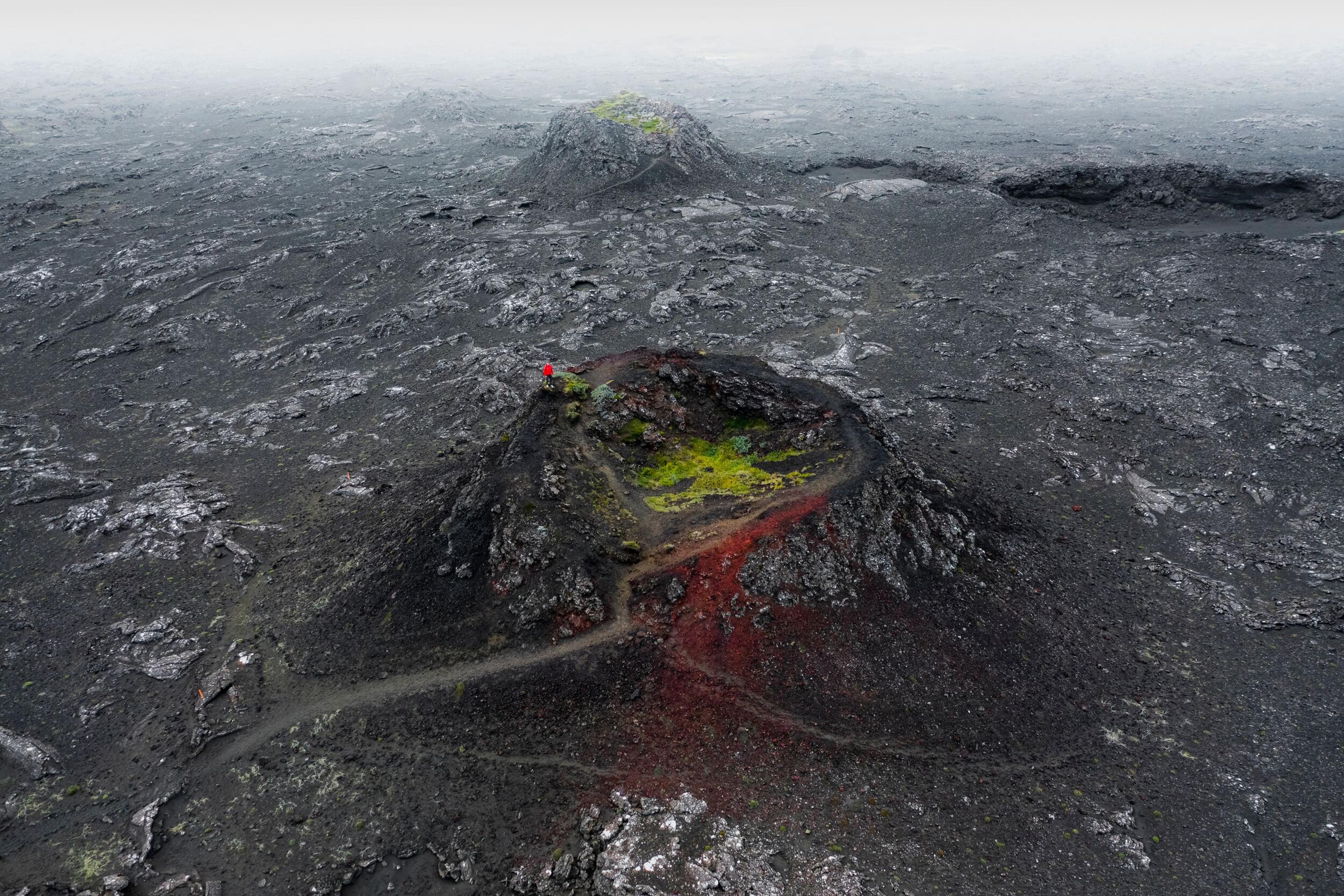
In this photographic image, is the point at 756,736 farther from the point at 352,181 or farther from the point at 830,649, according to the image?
the point at 352,181

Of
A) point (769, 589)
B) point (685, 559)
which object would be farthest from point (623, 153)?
point (769, 589)

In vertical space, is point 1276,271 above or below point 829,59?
below

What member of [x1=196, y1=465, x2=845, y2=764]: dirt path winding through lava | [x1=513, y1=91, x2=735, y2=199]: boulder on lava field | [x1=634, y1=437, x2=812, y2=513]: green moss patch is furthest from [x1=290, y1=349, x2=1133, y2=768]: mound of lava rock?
[x1=513, y1=91, x2=735, y2=199]: boulder on lava field

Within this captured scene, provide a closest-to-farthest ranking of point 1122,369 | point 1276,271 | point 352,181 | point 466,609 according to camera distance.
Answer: point 466,609, point 1122,369, point 1276,271, point 352,181

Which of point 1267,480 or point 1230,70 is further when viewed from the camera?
point 1230,70

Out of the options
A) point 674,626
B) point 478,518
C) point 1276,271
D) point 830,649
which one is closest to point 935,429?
point 830,649

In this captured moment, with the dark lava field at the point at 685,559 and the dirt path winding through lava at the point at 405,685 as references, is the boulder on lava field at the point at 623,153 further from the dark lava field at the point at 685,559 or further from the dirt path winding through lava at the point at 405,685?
the dirt path winding through lava at the point at 405,685

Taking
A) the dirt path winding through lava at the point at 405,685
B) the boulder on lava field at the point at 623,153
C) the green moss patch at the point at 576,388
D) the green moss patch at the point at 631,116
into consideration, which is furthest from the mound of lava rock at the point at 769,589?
the green moss patch at the point at 631,116

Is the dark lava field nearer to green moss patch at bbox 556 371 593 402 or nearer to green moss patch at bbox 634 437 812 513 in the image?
green moss patch at bbox 634 437 812 513
